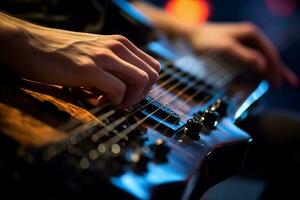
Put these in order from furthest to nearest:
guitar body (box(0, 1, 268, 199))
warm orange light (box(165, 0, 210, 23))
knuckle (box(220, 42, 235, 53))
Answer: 1. warm orange light (box(165, 0, 210, 23))
2. knuckle (box(220, 42, 235, 53))
3. guitar body (box(0, 1, 268, 199))

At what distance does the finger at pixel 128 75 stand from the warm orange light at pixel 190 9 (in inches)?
171

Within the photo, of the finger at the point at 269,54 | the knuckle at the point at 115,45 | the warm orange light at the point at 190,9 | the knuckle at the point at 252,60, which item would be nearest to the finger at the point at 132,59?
the knuckle at the point at 115,45

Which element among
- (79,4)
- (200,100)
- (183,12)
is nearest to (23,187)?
(200,100)

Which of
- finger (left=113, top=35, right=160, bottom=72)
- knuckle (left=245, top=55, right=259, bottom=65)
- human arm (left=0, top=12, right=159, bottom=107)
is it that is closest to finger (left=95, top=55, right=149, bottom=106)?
human arm (left=0, top=12, right=159, bottom=107)

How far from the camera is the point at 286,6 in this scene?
15.3 feet

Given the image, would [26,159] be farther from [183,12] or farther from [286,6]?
[183,12]

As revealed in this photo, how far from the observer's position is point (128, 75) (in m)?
0.89

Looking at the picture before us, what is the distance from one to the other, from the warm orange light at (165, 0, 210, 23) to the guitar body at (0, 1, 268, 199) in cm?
411

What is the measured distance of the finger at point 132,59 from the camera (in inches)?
37.0

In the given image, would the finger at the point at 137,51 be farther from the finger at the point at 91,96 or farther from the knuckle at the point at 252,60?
the knuckle at the point at 252,60

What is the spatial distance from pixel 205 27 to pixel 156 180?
2.27 metres

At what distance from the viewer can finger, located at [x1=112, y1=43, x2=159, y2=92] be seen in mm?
940

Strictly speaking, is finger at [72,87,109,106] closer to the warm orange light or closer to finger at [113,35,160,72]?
finger at [113,35,160,72]

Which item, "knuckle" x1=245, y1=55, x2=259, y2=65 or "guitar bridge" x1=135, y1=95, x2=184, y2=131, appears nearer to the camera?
"guitar bridge" x1=135, y1=95, x2=184, y2=131
